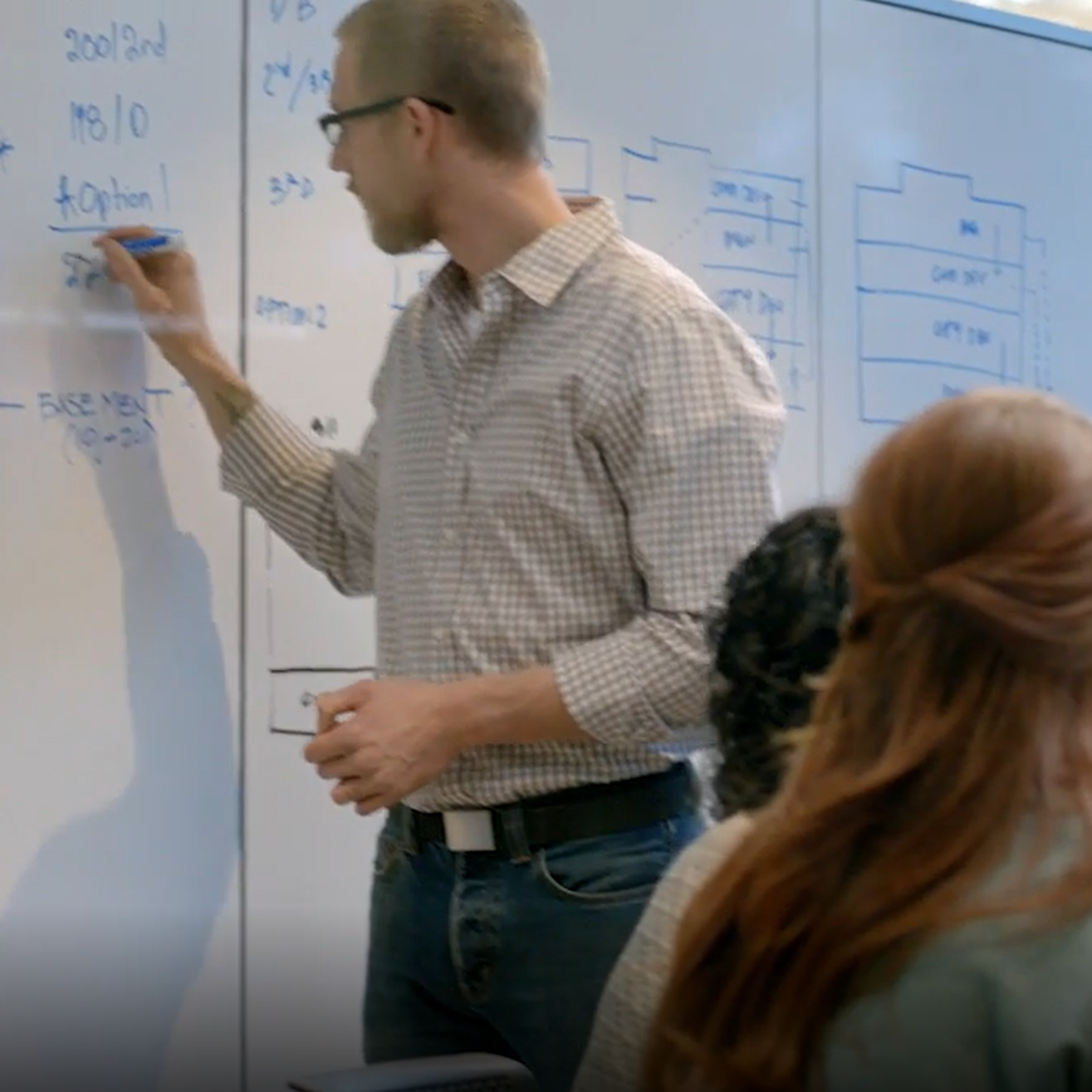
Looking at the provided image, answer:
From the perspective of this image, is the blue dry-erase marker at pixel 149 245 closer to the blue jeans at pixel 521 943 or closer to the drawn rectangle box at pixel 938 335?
the blue jeans at pixel 521 943

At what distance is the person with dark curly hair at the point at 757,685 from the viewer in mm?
1234

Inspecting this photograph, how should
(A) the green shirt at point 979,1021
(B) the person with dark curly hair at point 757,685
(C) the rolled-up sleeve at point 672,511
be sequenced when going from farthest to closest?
(C) the rolled-up sleeve at point 672,511, (B) the person with dark curly hair at point 757,685, (A) the green shirt at point 979,1021

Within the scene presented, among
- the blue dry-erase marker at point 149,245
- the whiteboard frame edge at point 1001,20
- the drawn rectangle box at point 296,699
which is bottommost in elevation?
the drawn rectangle box at point 296,699

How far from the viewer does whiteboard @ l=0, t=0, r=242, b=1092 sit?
182 cm

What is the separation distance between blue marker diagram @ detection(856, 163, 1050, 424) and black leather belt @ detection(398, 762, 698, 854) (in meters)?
1.08

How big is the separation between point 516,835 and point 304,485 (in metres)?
0.49

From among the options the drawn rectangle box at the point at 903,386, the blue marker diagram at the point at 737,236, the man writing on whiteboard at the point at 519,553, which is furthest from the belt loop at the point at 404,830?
the drawn rectangle box at the point at 903,386

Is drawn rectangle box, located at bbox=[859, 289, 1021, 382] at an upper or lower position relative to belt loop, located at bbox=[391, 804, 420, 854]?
upper

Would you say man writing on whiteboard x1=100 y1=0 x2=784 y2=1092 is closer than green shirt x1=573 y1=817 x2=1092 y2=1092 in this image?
No

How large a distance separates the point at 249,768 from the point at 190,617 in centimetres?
19

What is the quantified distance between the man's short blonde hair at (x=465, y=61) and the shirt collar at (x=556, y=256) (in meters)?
0.10

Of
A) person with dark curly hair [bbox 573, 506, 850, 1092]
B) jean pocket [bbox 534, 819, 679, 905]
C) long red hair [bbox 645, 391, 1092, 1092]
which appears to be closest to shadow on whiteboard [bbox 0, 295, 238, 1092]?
jean pocket [bbox 534, 819, 679, 905]

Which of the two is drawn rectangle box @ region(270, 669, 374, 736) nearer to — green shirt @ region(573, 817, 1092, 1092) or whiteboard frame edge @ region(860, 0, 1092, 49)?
green shirt @ region(573, 817, 1092, 1092)

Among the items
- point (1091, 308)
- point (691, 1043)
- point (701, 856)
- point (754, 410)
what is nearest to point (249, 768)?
point (754, 410)
